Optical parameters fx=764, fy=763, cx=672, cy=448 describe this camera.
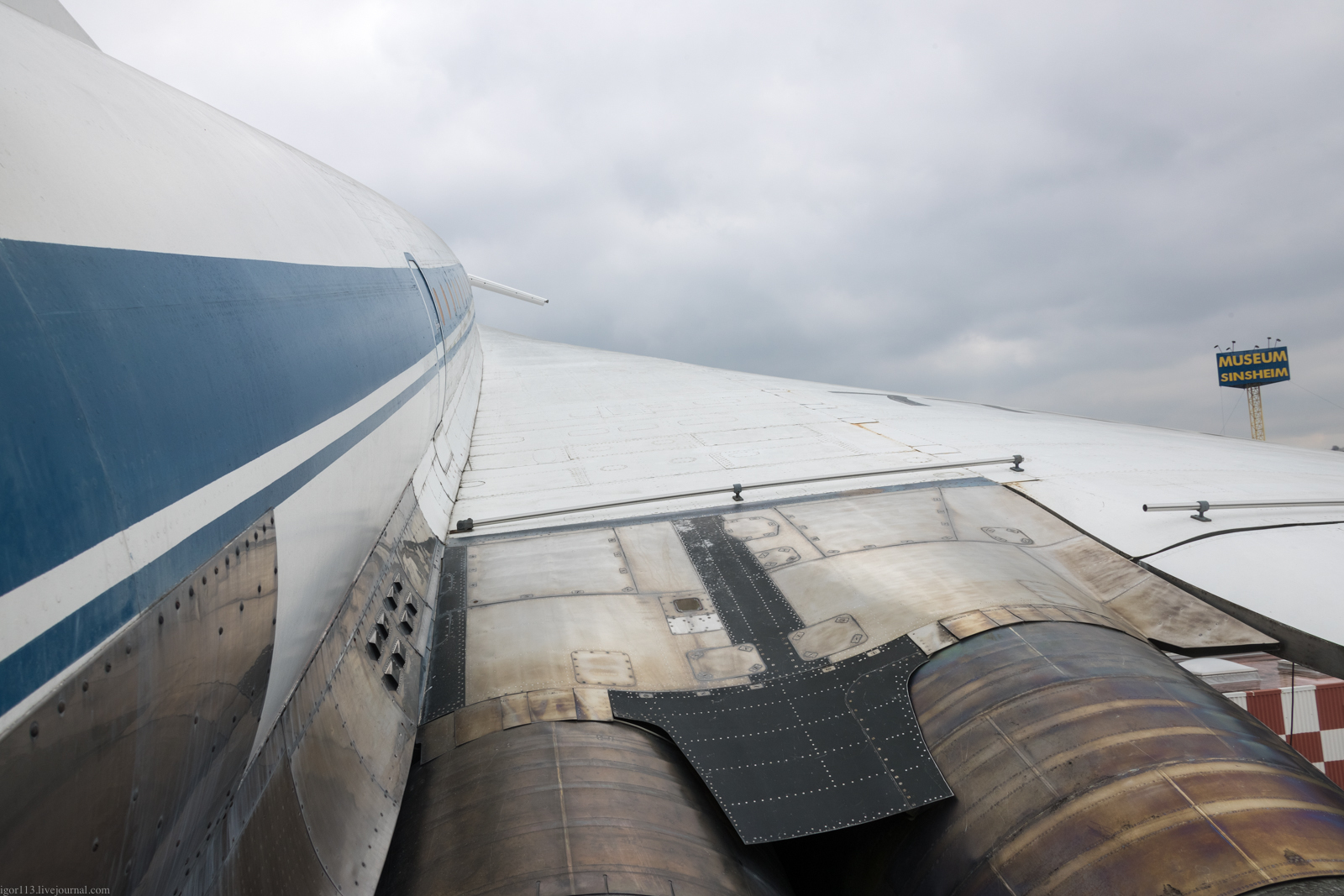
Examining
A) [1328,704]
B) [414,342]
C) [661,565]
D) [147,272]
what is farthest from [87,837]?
[1328,704]

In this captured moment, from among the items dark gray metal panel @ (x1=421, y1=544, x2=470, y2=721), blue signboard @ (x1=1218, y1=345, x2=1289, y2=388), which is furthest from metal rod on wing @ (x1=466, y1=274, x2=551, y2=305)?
blue signboard @ (x1=1218, y1=345, x2=1289, y2=388)

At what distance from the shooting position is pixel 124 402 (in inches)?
79.0

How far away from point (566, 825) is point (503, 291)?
63.1ft

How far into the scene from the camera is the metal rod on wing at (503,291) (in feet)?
66.2

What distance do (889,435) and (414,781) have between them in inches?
258

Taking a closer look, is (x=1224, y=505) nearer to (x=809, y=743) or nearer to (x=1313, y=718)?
(x=809, y=743)

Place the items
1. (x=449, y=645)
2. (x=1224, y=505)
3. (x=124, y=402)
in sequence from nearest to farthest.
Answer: (x=124, y=402), (x=449, y=645), (x=1224, y=505)

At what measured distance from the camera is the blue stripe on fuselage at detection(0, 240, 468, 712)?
163 cm

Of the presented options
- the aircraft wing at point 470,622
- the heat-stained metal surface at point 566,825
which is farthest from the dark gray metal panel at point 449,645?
the heat-stained metal surface at point 566,825

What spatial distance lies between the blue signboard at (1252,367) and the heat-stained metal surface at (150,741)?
43.3 meters

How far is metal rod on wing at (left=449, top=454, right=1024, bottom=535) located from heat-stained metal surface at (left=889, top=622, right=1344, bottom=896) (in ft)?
9.25

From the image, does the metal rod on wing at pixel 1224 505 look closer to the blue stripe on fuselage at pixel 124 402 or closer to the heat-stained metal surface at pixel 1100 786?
the heat-stained metal surface at pixel 1100 786

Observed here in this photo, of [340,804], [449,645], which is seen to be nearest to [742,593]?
[449,645]

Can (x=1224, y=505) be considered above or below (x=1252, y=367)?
above
